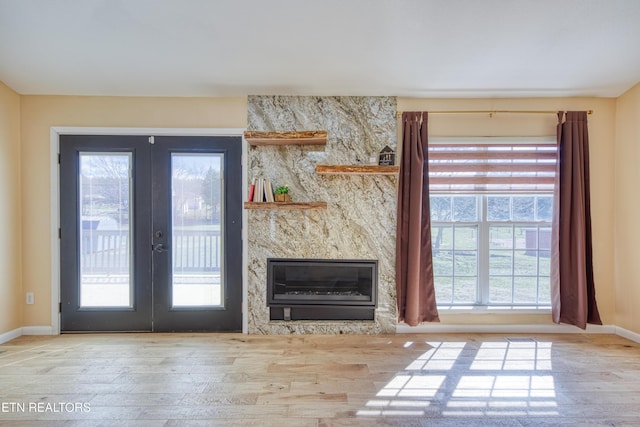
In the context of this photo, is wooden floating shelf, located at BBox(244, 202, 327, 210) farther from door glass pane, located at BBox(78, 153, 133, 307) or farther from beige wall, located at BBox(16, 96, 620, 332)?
door glass pane, located at BBox(78, 153, 133, 307)

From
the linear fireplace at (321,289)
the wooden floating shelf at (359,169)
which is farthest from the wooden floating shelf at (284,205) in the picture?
the linear fireplace at (321,289)

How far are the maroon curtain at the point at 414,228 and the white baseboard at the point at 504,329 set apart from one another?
16 cm

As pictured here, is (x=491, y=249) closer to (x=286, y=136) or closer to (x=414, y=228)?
(x=414, y=228)

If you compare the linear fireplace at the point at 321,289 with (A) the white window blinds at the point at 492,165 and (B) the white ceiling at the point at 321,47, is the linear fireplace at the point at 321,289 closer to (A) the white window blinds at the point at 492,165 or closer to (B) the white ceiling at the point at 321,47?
(A) the white window blinds at the point at 492,165

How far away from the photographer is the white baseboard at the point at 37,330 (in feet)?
10.6

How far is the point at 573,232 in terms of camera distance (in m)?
3.18

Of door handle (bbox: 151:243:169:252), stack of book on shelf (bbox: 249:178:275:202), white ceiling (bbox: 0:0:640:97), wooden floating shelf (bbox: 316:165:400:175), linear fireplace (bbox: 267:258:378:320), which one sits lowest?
linear fireplace (bbox: 267:258:378:320)

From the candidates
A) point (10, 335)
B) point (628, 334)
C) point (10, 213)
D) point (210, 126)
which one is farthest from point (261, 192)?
point (628, 334)

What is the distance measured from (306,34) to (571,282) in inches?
140

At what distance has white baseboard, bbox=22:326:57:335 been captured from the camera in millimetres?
3230

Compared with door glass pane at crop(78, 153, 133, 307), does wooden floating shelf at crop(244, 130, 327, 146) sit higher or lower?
higher

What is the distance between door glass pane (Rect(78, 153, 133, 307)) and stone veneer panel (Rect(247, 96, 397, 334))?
133 centimetres

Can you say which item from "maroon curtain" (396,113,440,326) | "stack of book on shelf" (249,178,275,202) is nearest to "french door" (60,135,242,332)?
"stack of book on shelf" (249,178,275,202)

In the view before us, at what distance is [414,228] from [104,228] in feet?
10.8
